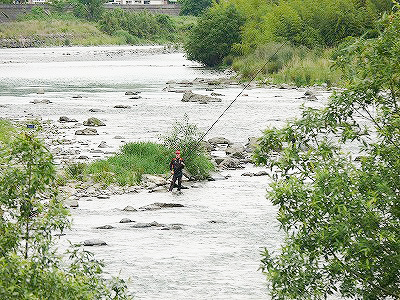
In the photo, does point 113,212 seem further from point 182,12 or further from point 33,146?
point 182,12

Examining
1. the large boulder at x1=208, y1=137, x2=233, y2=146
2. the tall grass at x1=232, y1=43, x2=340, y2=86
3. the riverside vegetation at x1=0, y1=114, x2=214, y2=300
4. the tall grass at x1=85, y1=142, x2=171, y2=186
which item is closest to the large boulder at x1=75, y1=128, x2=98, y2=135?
the large boulder at x1=208, y1=137, x2=233, y2=146

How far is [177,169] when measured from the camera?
76.6ft

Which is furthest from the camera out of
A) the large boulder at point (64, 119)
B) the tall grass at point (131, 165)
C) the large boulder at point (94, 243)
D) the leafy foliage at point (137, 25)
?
the leafy foliage at point (137, 25)

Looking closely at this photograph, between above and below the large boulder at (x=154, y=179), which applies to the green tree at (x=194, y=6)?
below

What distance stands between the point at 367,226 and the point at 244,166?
18.6 meters

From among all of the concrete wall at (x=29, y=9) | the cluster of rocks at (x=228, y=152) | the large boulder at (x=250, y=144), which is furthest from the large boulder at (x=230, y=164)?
the concrete wall at (x=29, y=9)

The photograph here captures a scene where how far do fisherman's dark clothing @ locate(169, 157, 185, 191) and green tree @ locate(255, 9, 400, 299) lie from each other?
12.4 meters

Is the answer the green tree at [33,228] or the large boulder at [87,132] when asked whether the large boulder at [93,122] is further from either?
the green tree at [33,228]

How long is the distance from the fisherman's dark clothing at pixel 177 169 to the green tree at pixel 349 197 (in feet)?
40.6

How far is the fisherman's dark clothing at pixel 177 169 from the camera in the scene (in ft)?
75.6

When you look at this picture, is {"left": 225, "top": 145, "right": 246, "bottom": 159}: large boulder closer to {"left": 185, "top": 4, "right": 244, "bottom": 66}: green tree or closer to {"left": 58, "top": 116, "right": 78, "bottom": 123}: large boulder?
Result: {"left": 58, "top": 116, "right": 78, "bottom": 123}: large boulder

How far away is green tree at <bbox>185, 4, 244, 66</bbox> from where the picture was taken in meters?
77.8

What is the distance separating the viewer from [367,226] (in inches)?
375

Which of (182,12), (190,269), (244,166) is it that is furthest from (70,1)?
(190,269)
